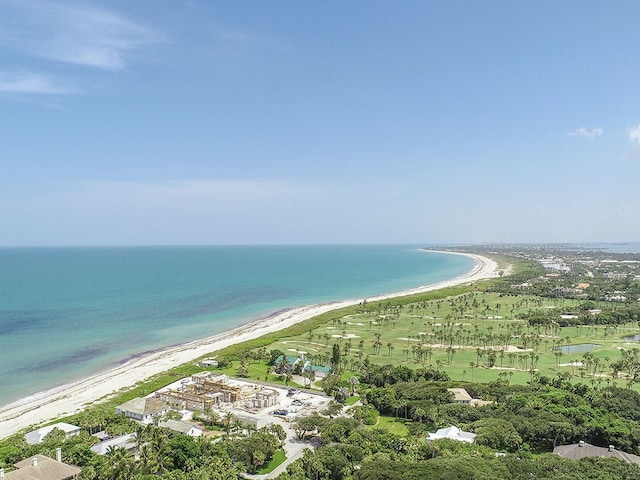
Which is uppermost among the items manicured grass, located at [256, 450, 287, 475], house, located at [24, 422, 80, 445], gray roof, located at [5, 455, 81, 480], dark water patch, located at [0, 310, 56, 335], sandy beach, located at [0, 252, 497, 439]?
gray roof, located at [5, 455, 81, 480]

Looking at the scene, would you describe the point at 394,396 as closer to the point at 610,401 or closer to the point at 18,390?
the point at 610,401

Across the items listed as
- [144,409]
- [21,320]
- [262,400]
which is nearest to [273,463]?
[262,400]

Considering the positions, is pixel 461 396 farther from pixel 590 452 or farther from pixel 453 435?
pixel 590 452

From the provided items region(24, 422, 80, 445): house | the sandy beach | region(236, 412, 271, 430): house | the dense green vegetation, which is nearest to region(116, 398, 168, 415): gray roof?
the dense green vegetation

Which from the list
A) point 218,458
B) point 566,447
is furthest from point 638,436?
point 218,458

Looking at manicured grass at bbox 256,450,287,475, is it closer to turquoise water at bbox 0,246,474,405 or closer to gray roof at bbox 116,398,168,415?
gray roof at bbox 116,398,168,415

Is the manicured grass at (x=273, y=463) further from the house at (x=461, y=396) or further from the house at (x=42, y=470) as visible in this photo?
the house at (x=461, y=396)
